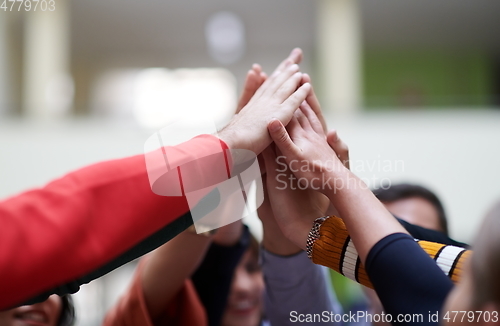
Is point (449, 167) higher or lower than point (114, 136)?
lower

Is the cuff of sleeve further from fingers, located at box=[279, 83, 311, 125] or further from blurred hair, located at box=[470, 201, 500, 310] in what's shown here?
blurred hair, located at box=[470, 201, 500, 310]

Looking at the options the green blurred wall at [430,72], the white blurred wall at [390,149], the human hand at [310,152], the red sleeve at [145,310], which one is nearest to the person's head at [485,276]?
the human hand at [310,152]

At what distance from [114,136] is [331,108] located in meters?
1.97

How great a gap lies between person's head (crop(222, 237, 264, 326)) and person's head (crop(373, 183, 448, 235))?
430mm

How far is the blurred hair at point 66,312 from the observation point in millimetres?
913

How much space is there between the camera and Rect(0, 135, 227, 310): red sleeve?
0.40 m

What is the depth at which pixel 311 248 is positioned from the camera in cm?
62

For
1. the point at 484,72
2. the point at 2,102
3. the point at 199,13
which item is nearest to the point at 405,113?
the point at 199,13

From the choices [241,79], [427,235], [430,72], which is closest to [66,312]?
[427,235]

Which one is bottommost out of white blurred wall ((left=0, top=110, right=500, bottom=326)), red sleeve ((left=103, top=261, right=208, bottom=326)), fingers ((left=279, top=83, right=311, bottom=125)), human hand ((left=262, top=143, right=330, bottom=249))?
white blurred wall ((left=0, top=110, right=500, bottom=326))

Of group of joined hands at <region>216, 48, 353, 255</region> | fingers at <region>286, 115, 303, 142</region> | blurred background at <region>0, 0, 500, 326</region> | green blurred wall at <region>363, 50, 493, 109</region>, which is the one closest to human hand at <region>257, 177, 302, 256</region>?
group of joined hands at <region>216, 48, 353, 255</region>

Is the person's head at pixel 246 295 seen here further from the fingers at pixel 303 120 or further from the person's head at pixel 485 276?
the person's head at pixel 485 276

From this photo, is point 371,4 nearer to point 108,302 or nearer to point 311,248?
point 108,302

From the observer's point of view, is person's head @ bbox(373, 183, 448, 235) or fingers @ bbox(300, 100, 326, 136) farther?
person's head @ bbox(373, 183, 448, 235)
